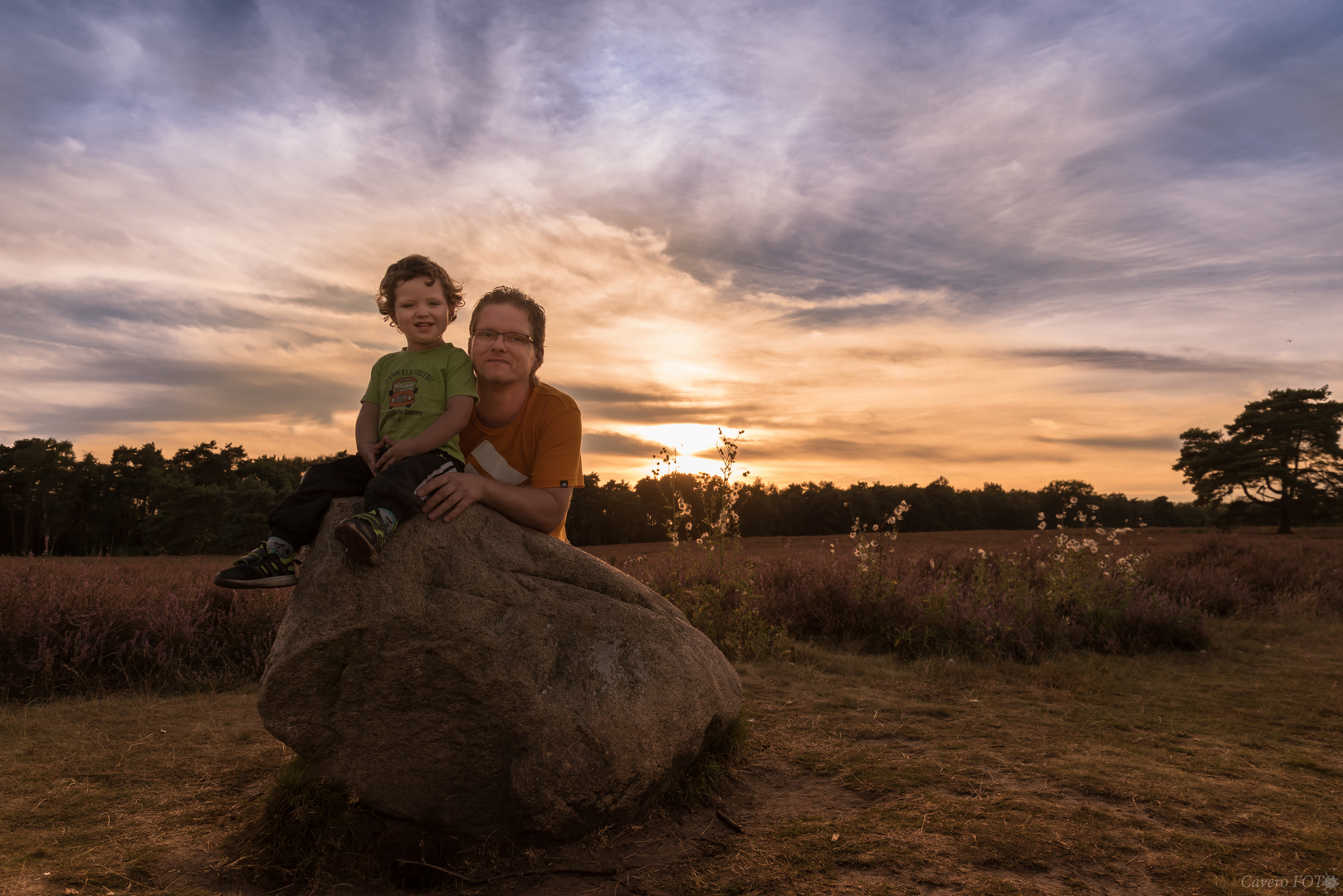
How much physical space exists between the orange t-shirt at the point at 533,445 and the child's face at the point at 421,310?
0.51 metres

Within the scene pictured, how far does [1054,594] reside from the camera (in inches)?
350

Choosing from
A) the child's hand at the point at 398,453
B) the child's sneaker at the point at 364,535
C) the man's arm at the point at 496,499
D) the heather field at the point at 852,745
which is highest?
the child's hand at the point at 398,453

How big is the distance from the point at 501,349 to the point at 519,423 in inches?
16.8

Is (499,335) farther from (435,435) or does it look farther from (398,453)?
(398,453)

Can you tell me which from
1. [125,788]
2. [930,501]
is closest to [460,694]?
[125,788]

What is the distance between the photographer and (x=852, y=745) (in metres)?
4.92

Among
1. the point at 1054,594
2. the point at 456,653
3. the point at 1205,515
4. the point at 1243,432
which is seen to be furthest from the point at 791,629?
the point at 1205,515

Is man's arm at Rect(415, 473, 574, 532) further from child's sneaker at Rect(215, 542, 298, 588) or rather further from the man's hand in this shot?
child's sneaker at Rect(215, 542, 298, 588)

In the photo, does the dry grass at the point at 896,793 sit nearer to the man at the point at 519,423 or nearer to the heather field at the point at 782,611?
the heather field at the point at 782,611

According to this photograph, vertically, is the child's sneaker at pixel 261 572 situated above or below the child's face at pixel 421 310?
below

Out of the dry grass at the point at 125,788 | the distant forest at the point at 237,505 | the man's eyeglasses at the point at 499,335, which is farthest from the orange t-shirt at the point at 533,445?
the distant forest at the point at 237,505

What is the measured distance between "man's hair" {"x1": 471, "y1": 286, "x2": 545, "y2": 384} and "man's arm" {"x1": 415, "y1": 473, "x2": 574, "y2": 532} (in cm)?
83

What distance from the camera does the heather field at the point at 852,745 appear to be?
10.6 ft

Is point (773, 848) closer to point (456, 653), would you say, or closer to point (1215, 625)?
point (456, 653)
